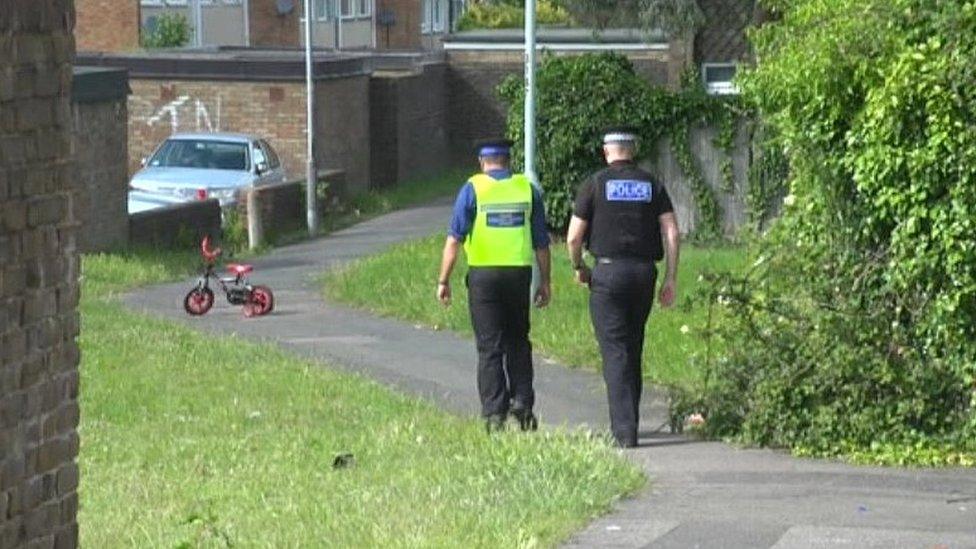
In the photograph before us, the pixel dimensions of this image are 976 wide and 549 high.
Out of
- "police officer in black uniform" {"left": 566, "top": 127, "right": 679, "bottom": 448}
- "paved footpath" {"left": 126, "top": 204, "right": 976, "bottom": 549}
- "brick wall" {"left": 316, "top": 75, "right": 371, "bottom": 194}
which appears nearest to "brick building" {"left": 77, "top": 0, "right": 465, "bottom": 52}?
"brick wall" {"left": 316, "top": 75, "right": 371, "bottom": 194}

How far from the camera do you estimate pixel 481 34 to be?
47.4 metres

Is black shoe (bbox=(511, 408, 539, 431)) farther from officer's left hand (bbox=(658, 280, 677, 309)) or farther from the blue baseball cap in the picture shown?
the blue baseball cap

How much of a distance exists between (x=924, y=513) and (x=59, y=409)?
4.86 m

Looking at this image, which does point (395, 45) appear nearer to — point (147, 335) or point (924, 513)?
point (147, 335)

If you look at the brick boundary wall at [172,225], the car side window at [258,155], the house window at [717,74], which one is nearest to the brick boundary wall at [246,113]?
the car side window at [258,155]

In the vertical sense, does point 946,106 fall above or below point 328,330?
above

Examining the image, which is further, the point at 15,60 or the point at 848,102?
the point at 848,102

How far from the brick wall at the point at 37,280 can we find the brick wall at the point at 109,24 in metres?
43.6

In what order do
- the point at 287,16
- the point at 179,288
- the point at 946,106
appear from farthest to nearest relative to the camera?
the point at 287,16 < the point at 179,288 < the point at 946,106

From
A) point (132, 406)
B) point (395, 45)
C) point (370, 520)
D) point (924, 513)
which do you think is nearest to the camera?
point (370, 520)

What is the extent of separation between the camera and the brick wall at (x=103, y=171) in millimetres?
24859

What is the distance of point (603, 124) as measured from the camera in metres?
26.0

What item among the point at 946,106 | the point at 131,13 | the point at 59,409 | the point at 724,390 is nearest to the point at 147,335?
the point at 724,390

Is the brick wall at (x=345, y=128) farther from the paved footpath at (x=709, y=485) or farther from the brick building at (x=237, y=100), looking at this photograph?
the paved footpath at (x=709, y=485)
